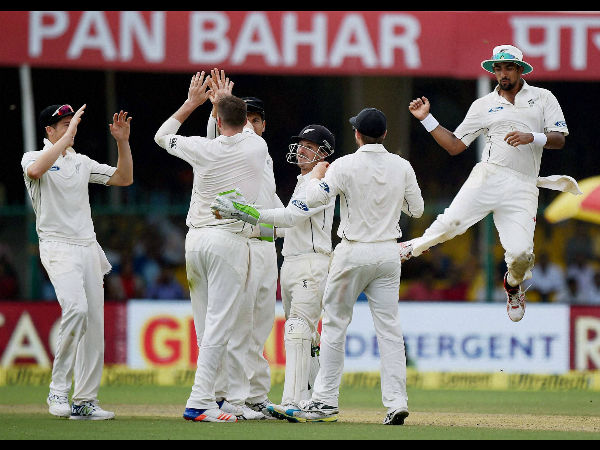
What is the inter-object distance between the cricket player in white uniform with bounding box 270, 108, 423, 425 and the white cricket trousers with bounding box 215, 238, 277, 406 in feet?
1.84

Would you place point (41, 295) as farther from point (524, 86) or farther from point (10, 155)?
point (524, 86)

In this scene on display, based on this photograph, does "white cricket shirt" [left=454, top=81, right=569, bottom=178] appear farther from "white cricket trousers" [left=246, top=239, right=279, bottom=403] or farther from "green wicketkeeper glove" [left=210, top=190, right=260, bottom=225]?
"green wicketkeeper glove" [left=210, top=190, right=260, bottom=225]

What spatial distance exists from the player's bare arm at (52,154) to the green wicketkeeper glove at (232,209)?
1.29 metres

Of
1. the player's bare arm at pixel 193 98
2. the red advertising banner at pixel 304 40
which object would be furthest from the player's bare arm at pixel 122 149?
the red advertising banner at pixel 304 40

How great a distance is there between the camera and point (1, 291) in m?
15.5

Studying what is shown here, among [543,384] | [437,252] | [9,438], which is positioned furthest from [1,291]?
[9,438]

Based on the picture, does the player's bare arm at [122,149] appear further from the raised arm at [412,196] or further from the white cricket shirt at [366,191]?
the raised arm at [412,196]

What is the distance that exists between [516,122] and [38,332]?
6.45m

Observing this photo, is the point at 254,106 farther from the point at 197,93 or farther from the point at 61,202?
the point at 61,202

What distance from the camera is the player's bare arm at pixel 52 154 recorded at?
356 inches

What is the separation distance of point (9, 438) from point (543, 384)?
7316 millimetres

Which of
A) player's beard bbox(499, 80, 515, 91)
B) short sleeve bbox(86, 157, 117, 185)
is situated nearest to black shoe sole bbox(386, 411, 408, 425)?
player's beard bbox(499, 80, 515, 91)

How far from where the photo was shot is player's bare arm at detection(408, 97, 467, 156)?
9461 mm

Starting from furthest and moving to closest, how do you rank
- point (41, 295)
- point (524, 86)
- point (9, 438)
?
1. point (41, 295)
2. point (524, 86)
3. point (9, 438)
